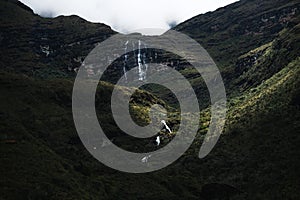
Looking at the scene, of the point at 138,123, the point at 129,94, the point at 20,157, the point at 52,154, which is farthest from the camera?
the point at 129,94

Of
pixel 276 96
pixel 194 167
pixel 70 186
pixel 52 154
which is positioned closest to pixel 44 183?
pixel 70 186

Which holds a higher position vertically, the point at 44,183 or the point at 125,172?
the point at 44,183

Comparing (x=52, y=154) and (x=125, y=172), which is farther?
(x=125, y=172)

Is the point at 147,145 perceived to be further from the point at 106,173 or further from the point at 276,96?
the point at 276,96

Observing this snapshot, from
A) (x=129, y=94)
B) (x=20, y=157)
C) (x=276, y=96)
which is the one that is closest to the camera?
(x=20, y=157)

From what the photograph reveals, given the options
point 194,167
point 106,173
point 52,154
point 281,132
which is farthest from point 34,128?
point 281,132

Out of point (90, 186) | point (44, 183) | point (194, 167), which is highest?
point (44, 183)

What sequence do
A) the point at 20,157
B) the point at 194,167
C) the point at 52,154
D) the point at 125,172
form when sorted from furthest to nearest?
1. the point at 194,167
2. the point at 125,172
3. the point at 52,154
4. the point at 20,157

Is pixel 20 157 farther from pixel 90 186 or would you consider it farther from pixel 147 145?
pixel 147 145

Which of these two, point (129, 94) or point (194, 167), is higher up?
point (129, 94)
